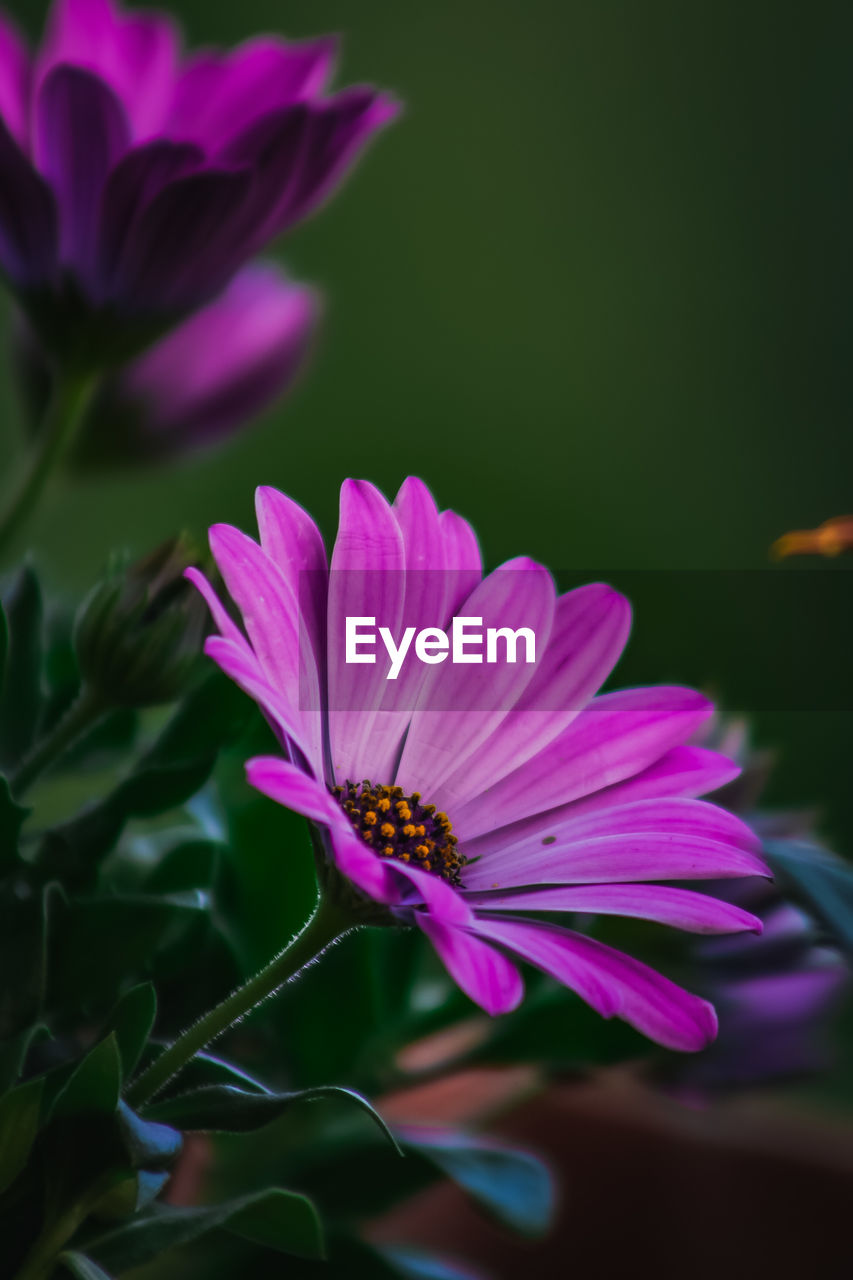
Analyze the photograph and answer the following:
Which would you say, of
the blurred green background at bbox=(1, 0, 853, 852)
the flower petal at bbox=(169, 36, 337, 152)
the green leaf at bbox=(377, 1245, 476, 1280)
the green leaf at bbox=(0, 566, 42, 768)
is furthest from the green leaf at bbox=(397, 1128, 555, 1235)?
the blurred green background at bbox=(1, 0, 853, 852)

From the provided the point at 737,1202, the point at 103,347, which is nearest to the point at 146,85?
the point at 103,347

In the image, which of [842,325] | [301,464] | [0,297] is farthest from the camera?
[842,325]

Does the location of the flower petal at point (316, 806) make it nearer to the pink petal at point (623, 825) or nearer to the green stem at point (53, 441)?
the pink petal at point (623, 825)

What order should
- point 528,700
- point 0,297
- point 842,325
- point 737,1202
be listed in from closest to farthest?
point 528,700
point 737,1202
point 0,297
point 842,325

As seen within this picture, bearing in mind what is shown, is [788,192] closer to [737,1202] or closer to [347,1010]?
[737,1202]

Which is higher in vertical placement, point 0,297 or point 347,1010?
point 0,297

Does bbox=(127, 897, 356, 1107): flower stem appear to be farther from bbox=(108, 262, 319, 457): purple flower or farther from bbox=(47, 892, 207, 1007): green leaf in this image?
bbox=(108, 262, 319, 457): purple flower

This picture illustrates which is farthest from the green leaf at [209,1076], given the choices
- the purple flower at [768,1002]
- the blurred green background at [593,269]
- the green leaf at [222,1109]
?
the blurred green background at [593,269]
